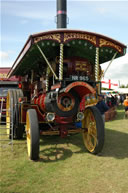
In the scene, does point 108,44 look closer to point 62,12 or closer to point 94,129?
point 94,129

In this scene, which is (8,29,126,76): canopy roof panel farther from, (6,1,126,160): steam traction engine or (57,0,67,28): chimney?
(57,0,67,28): chimney

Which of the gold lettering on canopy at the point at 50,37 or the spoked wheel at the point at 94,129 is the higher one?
the gold lettering on canopy at the point at 50,37

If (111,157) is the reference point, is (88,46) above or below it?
above

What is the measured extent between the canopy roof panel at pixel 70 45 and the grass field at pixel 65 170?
2.41 metres

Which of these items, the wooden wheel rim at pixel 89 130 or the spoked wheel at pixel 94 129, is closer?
the spoked wheel at pixel 94 129

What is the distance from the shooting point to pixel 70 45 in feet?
16.0

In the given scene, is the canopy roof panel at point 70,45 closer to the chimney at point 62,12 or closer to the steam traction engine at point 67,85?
the steam traction engine at point 67,85

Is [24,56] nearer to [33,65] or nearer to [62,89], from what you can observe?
[33,65]

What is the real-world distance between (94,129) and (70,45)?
2.11 metres

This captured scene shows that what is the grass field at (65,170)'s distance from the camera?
3145 mm

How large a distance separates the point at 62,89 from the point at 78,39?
1.19 m

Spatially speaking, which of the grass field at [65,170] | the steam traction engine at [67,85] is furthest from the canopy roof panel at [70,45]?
the grass field at [65,170]

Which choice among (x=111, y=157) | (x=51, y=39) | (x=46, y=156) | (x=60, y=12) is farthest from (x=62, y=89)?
(x=60, y=12)

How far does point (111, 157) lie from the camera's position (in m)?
4.57
